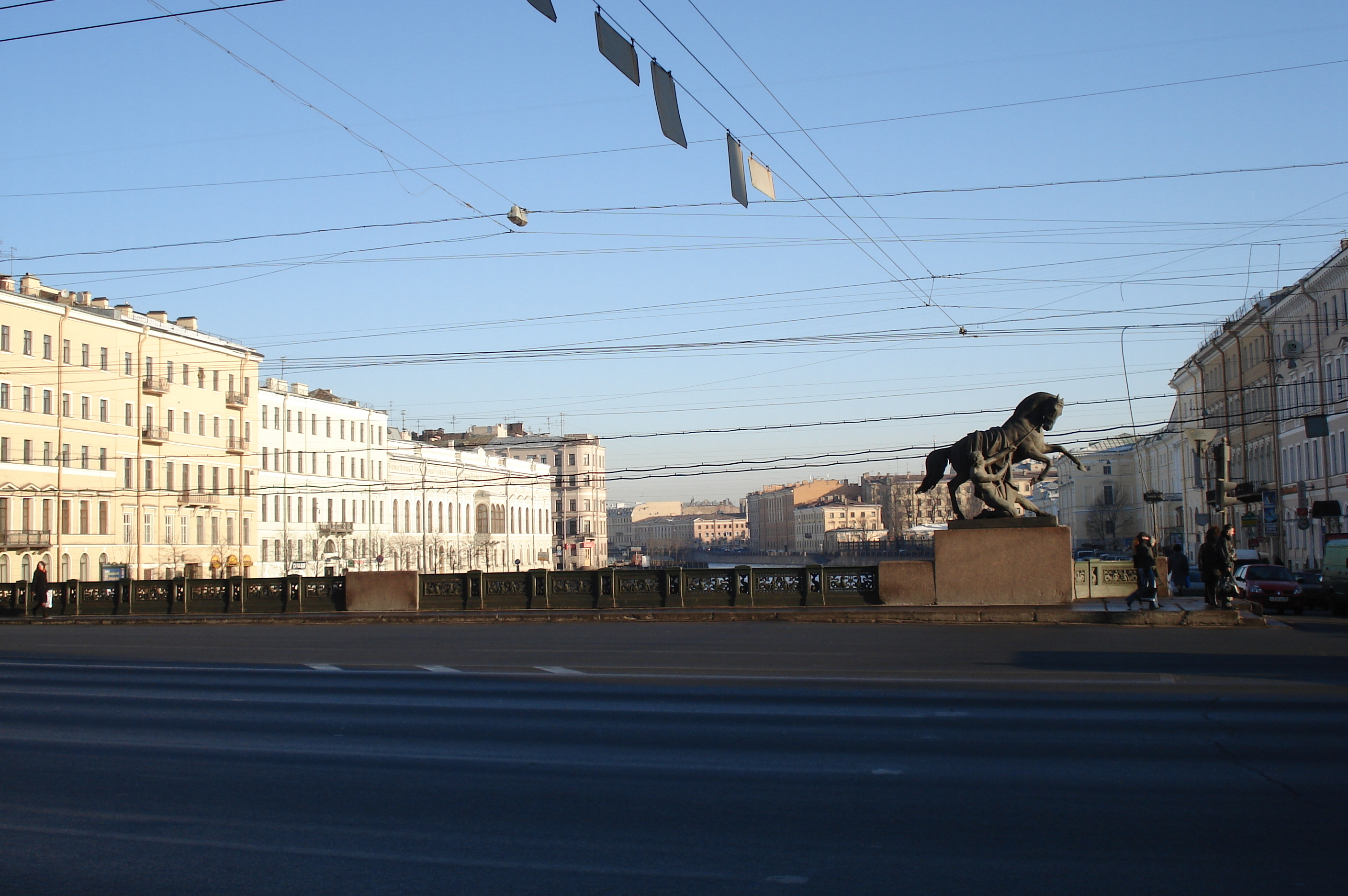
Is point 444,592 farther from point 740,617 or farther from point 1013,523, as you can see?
point 1013,523

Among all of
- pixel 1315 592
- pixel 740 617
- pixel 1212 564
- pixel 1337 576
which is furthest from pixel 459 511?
pixel 1212 564

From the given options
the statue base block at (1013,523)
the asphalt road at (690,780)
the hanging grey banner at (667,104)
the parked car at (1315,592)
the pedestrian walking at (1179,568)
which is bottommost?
the parked car at (1315,592)

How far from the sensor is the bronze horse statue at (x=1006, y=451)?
26.5 m

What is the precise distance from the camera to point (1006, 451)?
2677 cm

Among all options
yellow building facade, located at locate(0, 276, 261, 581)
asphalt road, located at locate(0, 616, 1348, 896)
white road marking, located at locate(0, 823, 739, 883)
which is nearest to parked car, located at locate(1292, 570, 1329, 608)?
asphalt road, located at locate(0, 616, 1348, 896)

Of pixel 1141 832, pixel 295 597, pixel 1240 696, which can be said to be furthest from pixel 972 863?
pixel 295 597

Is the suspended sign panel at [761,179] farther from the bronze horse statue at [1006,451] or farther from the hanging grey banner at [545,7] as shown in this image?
the bronze horse statue at [1006,451]

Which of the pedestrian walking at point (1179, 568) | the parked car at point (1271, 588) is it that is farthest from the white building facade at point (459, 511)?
the pedestrian walking at point (1179, 568)

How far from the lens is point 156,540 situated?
73062mm

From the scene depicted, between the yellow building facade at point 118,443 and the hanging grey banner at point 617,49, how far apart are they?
5734 centimetres

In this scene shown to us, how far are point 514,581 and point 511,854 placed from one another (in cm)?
2922

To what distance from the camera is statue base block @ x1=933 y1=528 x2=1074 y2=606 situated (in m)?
25.9

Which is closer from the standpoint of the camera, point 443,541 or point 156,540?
point 156,540

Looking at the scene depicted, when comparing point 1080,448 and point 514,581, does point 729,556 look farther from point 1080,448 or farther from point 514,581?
point 514,581
